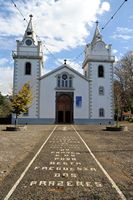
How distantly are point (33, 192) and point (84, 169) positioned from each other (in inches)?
129

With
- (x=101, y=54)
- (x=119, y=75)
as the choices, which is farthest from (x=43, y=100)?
(x=119, y=75)

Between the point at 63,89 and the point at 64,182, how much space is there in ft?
134

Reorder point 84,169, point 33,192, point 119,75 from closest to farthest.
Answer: point 33,192 < point 84,169 < point 119,75

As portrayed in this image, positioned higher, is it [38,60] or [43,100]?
[38,60]

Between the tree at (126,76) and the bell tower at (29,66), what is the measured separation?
17.4 metres

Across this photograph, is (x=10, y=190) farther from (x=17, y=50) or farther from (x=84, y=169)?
(x=17, y=50)

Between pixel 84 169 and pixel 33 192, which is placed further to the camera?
pixel 84 169

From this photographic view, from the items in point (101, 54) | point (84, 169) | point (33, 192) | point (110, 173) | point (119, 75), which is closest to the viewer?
point (33, 192)

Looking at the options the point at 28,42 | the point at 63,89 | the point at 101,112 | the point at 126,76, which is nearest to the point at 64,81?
the point at 63,89

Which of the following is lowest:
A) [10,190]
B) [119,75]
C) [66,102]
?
[10,190]

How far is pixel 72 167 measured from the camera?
10281 mm

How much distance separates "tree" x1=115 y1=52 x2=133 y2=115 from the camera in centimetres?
5653

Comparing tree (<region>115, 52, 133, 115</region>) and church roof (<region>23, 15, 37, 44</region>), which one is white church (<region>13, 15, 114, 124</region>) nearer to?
church roof (<region>23, 15, 37, 44</region>)

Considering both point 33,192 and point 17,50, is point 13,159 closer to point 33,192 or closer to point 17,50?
point 33,192
